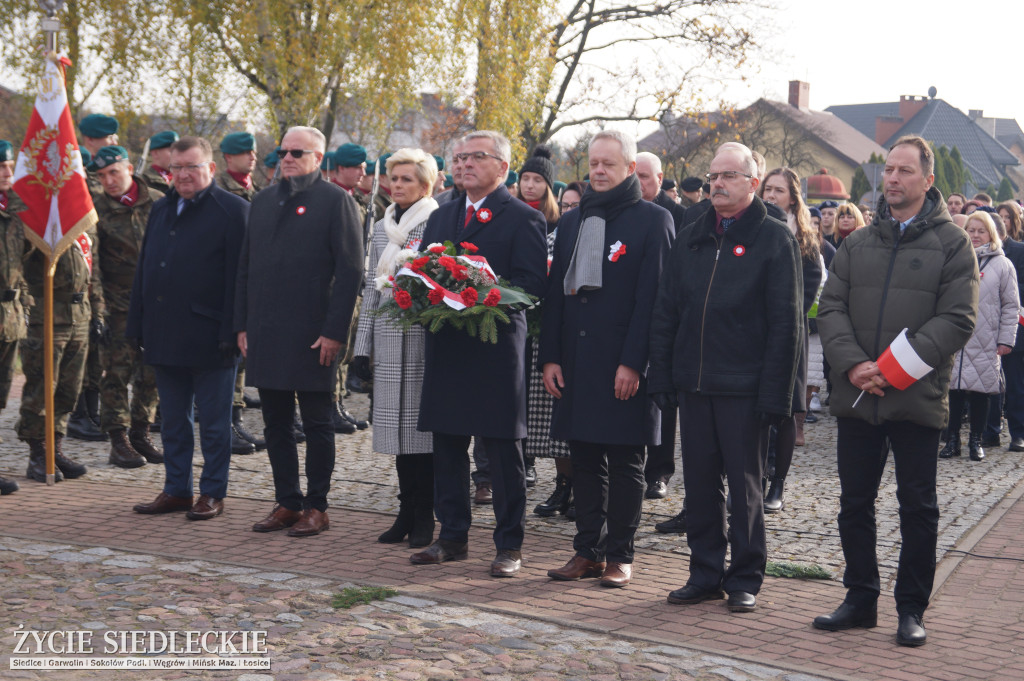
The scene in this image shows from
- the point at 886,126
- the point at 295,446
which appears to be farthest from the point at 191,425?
the point at 886,126

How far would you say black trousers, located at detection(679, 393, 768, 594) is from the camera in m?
5.75

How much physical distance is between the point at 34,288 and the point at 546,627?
557cm

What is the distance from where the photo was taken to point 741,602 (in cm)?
574

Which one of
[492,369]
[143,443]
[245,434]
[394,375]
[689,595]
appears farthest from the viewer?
[245,434]

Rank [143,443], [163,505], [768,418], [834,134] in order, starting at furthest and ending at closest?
[834,134] → [143,443] → [163,505] → [768,418]

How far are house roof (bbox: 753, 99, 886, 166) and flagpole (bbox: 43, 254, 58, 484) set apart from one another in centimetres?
5148

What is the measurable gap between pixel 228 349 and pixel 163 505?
1.13 meters

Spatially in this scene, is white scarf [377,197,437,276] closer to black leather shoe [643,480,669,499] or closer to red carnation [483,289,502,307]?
red carnation [483,289,502,307]

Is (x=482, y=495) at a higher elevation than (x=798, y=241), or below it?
below

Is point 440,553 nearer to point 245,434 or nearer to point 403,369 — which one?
point 403,369

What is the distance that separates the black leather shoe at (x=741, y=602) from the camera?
5738mm

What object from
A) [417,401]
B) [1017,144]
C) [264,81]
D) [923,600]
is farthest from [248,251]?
[1017,144]

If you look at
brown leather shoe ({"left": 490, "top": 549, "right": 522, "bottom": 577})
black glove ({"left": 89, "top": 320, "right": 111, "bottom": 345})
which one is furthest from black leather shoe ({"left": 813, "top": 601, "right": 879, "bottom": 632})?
black glove ({"left": 89, "top": 320, "right": 111, "bottom": 345})

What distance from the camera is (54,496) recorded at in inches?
317
